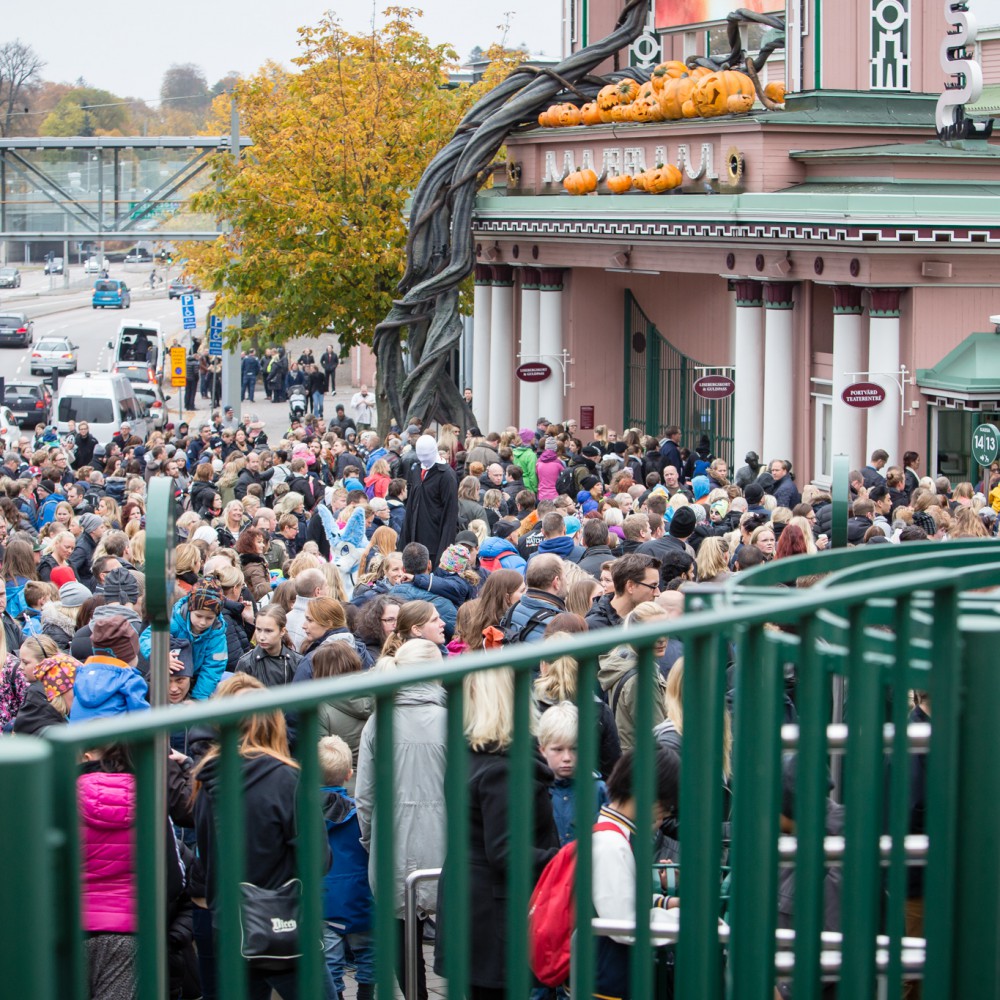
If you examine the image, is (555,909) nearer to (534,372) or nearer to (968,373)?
(968,373)

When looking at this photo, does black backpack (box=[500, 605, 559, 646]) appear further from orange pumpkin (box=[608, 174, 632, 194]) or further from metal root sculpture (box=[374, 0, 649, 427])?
metal root sculpture (box=[374, 0, 649, 427])

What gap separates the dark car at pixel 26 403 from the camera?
4393 centimetres

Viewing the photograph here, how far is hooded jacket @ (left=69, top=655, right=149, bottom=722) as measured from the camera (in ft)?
23.4

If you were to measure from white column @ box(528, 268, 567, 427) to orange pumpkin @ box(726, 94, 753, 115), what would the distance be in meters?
7.40

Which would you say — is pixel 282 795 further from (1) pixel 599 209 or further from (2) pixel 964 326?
(1) pixel 599 209

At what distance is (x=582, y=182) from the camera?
3038 cm

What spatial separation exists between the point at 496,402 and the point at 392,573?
2378 centimetres

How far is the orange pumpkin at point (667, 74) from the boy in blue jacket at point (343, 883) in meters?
23.7

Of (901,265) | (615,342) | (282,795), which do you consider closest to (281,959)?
(282,795)

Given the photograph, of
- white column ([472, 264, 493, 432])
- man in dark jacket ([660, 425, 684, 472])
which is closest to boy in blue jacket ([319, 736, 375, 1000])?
man in dark jacket ([660, 425, 684, 472])

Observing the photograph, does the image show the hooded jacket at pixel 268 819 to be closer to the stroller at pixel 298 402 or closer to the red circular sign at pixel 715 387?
the red circular sign at pixel 715 387

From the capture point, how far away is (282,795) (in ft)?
13.1

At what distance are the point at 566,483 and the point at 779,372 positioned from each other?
294 inches

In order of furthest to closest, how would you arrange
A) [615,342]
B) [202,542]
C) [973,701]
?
[615,342] → [202,542] → [973,701]
